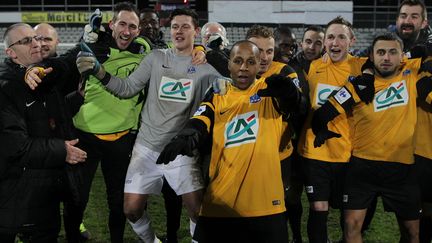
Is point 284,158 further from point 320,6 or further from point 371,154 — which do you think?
point 320,6

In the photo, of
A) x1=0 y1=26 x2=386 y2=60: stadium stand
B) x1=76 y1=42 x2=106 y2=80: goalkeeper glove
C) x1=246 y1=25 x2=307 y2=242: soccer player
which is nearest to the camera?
x1=76 y1=42 x2=106 y2=80: goalkeeper glove

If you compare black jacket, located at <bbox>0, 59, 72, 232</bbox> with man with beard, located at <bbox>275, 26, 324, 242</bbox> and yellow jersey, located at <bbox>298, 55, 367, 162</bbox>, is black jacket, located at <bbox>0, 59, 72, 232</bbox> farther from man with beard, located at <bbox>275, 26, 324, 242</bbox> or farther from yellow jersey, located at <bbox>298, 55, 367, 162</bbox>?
man with beard, located at <bbox>275, 26, 324, 242</bbox>

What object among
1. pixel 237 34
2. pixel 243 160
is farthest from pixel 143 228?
pixel 237 34

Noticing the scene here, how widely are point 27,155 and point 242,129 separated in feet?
4.25

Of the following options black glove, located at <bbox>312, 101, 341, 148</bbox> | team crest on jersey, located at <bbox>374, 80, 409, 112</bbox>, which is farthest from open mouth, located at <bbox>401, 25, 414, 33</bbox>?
black glove, located at <bbox>312, 101, 341, 148</bbox>

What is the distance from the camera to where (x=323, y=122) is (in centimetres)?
403

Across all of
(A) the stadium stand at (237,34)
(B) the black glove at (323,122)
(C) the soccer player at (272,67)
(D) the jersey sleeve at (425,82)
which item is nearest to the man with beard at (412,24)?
(D) the jersey sleeve at (425,82)

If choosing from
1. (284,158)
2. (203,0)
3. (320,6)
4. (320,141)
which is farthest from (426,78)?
(203,0)

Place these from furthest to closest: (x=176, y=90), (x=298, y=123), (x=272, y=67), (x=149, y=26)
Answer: (x=149, y=26) < (x=298, y=123) < (x=272, y=67) < (x=176, y=90)

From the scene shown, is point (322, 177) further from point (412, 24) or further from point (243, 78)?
point (412, 24)

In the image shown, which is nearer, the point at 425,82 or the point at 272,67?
the point at 425,82

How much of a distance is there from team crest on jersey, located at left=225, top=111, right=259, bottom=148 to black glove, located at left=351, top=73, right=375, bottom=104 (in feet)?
3.38

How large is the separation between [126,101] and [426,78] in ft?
8.17

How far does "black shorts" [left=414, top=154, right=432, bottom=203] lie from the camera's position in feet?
14.1
